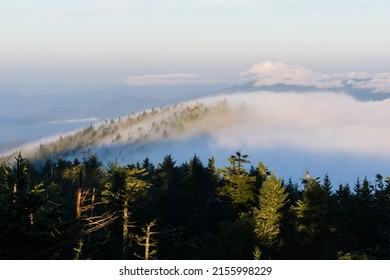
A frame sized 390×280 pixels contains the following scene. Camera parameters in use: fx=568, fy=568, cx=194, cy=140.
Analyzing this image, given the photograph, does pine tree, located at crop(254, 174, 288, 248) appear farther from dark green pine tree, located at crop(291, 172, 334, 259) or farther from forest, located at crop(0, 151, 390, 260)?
dark green pine tree, located at crop(291, 172, 334, 259)

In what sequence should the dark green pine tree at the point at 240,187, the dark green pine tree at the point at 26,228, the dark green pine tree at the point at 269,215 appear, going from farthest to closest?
the dark green pine tree at the point at 240,187 → the dark green pine tree at the point at 269,215 → the dark green pine tree at the point at 26,228

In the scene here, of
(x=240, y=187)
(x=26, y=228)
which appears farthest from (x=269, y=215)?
(x=26, y=228)

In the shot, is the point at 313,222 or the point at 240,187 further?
the point at 240,187

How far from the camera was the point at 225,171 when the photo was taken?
5656cm

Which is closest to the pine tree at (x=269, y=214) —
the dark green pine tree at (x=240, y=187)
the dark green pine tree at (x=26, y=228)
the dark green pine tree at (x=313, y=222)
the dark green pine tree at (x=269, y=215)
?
the dark green pine tree at (x=269, y=215)

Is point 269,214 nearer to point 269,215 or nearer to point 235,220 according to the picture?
point 269,215

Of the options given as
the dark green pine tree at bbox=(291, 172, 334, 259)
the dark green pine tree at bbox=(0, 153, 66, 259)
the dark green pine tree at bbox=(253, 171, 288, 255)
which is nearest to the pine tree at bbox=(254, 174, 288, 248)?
the dark green pine tree at bbox=(253, 171, 288, 255)

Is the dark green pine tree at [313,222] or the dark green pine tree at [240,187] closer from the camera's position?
the dark green pine tree at [313,222]

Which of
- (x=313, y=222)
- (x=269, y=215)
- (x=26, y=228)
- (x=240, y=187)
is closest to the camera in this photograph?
(x=26, y=228)

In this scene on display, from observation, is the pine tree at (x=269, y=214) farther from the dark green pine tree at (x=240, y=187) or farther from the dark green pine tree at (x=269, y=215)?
the dark green pine tree at (x=240, y=187)

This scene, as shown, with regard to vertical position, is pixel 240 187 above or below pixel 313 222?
above

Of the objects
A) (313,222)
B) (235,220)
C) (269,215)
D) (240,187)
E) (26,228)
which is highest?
(26,228)
